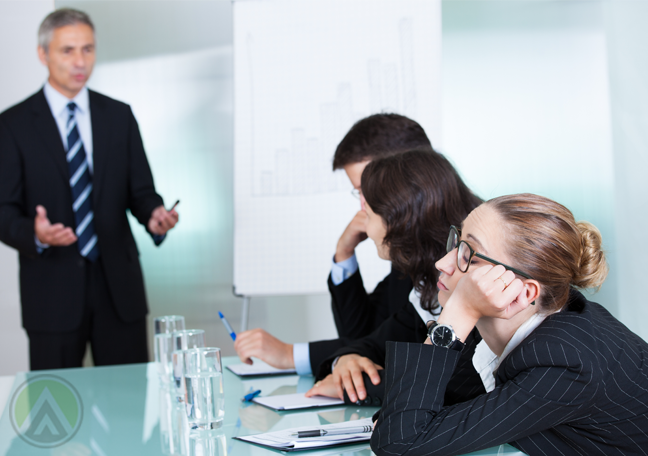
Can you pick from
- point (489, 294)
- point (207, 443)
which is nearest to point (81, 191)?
point (207, 443)

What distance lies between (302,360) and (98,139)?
1.62m

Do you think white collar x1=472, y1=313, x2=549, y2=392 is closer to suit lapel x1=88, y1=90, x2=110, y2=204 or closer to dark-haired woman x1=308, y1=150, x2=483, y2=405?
dark-haired woman x1=308, y1=150, x2=483, y2=405

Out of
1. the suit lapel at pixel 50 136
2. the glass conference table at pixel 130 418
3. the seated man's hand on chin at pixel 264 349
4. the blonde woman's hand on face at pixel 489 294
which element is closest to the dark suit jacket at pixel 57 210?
the suit lapel at pixel 50 136

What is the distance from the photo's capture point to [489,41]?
349 cm

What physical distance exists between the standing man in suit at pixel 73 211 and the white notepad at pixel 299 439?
1605 mm

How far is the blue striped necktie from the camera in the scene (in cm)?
253

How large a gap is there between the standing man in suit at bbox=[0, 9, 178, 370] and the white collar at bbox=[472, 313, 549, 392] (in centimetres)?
164

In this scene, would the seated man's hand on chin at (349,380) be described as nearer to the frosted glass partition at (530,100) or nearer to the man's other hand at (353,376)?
the man's other hand at (353,376)

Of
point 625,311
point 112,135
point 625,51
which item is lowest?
point 625,311

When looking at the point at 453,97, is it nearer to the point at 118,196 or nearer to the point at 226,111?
the point at 226,111

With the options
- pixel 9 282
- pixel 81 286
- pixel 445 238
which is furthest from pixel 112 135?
pixel 445 238

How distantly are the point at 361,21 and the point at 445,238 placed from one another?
5.54 ft

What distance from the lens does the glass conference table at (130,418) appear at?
39.6 inches

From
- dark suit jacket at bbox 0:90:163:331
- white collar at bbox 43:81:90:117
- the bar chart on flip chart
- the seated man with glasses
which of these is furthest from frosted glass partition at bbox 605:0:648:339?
white collar at bbox 43:81:90:117
